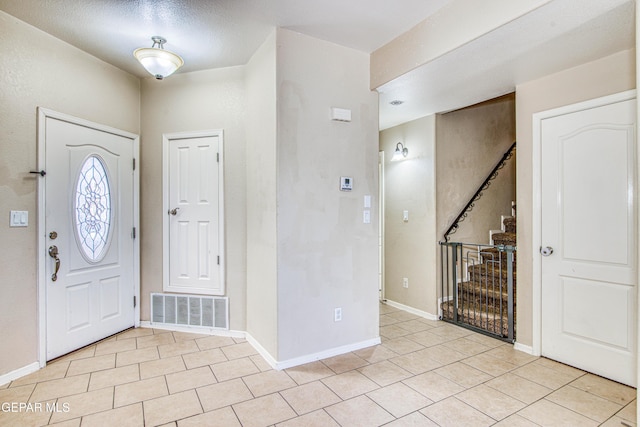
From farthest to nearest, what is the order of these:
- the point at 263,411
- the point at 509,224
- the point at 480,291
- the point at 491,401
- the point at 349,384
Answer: the point at 509,224 < the point at 480,291 < the point at 349,384 < the point at 491,401 < the point at 263,411

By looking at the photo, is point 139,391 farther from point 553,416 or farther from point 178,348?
point 553,416

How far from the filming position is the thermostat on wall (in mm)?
2936

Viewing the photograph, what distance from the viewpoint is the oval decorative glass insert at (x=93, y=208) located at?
3.02m

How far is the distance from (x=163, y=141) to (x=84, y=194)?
2.95 ft

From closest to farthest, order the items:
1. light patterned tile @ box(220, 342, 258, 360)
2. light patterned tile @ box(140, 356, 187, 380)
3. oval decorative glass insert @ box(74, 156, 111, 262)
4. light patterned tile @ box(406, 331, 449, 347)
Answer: light patterned tile @ box(140, 356, 187, 380)
light patterned tile @ box(220, 342, 258, 360)
oval decorative glass insert @ box(74, 156, 111, 262)
light patterned tile @ box(406, 331, 449, 347)

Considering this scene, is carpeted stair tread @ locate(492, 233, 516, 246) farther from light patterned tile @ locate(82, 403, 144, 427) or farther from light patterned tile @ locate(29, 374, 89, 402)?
light patterned tile @ locate(29, 374, 89, 402)

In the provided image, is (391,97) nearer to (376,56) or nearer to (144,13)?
(376,56)

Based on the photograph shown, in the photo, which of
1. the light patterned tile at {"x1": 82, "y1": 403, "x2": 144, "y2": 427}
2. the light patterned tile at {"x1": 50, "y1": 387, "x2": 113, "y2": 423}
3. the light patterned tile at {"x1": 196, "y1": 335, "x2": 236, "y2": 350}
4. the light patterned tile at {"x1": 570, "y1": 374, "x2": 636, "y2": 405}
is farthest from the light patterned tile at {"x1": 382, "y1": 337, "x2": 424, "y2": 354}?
the light patterned tile at {"x1": 50, "y1": 387, "x2": 113, "y2": 423}

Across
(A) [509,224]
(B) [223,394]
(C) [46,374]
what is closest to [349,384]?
(B) [223,394]

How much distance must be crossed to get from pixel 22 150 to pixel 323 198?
2.37 meters

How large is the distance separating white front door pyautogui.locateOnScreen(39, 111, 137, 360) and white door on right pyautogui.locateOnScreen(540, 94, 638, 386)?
3.97 metres

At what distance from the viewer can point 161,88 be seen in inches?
139

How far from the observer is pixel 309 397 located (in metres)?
2.26

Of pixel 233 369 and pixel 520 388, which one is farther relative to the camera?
pixel 233 369
